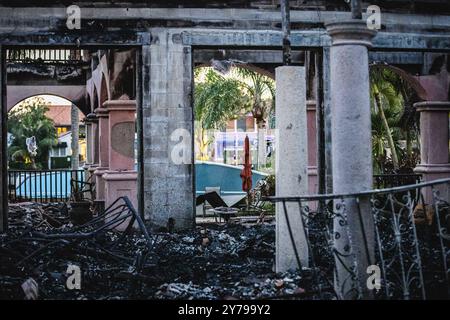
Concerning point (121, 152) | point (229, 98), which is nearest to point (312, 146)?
point (121, 152)

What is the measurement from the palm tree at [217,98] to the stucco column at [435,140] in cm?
1792

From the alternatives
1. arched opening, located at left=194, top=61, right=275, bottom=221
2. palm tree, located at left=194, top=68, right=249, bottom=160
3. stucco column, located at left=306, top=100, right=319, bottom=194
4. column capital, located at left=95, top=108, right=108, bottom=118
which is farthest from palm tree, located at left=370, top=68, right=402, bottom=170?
palm tree, located at left=194, top=68, right=249, bottom=160

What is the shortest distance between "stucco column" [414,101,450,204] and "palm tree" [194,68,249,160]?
17921 mm

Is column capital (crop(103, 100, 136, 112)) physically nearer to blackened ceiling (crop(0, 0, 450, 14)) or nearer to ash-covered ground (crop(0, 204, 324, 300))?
blackened ceiling (crop(0, 0, 450, 14))

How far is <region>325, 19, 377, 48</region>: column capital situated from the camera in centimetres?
710

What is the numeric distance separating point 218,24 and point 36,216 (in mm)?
6409

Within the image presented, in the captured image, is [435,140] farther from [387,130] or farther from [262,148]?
[262,148]

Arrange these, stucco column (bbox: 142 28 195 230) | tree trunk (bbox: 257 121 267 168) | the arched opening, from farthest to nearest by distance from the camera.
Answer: tree trunk (bbox: 257 121 267 168), the arched opening, stucco column (bbox: 142 28 195 230)

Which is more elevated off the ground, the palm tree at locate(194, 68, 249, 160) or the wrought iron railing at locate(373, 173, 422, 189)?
the palm tree at locate(194, 68, 249, 160)

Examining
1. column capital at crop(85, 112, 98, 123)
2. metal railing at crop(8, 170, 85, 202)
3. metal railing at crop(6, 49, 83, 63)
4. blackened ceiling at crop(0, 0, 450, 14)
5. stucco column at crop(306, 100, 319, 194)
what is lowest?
metal railing at crop(8, 170, 85, 202)

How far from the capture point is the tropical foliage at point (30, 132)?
4541 centimetres

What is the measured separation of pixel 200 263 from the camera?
1048cm

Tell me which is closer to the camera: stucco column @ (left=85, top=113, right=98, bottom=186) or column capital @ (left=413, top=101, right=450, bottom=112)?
column capital @ (left=413, top=101, right=450, bottom=112)
